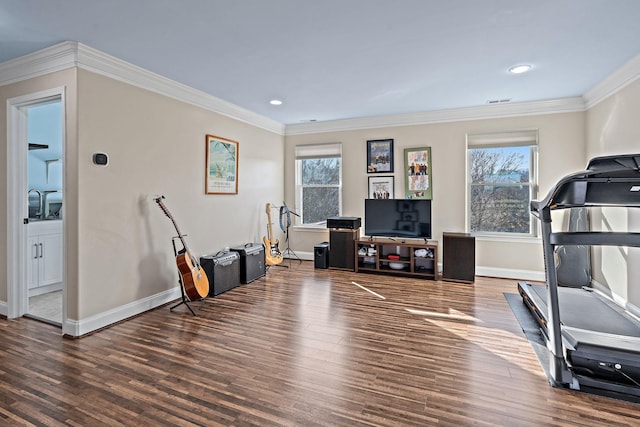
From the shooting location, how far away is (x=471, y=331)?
118 inches

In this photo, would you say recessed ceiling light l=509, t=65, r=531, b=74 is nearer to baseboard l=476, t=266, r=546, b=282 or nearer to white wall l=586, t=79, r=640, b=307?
white wall l=586, t=79, r=640, b=307

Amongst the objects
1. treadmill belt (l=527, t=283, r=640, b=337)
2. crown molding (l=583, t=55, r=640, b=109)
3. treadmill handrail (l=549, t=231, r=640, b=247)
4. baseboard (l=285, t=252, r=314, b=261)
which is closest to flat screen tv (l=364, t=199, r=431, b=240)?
baseboard (l=285, t=252, r=314, b=261)

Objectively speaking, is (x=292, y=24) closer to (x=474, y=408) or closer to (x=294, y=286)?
(x=474, y=408)

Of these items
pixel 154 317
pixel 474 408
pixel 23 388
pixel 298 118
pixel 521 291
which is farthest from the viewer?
pixel 298 118

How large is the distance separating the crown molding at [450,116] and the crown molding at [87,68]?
2.45 metres

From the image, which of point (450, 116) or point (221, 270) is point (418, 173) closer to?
point (450, 116)

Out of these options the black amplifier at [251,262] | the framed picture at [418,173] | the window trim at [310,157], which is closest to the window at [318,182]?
the window trim at [310,157]

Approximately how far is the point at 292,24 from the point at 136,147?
6.92ft

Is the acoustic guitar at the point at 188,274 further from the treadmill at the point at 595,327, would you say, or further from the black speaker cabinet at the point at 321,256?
the treadmill at the point at 595,327

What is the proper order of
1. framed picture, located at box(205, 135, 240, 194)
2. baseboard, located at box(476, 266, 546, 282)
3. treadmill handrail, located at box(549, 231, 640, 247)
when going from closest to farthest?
treadmill handrail, located at box(549, 231, 640, 247), framed picture, located at box(205, 135, 240, 194), baseboard, located at box(476, 266, 546, 282)

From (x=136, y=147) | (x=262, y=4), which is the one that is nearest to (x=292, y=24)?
(x=262, y=4)

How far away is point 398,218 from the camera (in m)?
5.24

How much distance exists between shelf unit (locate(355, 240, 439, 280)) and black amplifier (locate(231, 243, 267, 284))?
155cm

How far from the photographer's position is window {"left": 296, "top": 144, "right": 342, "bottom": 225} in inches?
237
